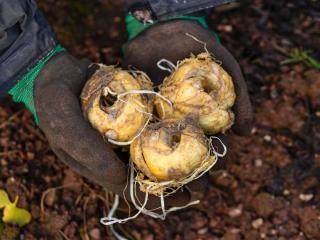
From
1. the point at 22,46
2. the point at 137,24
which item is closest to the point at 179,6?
the point at 137,24

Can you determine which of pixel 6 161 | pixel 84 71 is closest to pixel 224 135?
pixel 84 71

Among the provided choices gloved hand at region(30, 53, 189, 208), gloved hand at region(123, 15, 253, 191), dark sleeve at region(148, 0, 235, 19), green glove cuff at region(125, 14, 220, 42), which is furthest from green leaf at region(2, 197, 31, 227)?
dark sleeve at region(148, 0, 235, 19)

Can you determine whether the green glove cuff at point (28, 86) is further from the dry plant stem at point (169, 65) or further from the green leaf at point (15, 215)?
the dry plant stem at point (169, 65)

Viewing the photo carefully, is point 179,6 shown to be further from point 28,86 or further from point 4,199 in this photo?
point 4,199

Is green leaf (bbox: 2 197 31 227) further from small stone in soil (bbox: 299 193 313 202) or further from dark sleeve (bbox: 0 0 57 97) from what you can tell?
small stone in soil (bbox: 299 193 313 202)

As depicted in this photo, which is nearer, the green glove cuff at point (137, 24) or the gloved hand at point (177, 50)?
the gloved hand at point (177, 50)

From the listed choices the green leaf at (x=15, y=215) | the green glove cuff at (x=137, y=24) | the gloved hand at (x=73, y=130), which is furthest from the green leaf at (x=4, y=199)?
the green glove cuff at (x=137, y=24)
